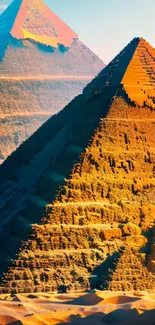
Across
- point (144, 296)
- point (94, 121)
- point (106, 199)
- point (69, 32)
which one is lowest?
point (144, 296)

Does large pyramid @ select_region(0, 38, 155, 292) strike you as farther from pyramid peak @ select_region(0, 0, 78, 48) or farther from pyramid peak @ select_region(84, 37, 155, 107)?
pyramid peak @ select_region(0, 0, 78, 48)

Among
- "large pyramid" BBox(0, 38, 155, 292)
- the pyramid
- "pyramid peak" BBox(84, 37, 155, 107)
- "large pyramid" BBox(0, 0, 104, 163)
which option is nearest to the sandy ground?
the pyramid

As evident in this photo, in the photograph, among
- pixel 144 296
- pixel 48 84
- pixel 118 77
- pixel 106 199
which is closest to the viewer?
pixel 144 296

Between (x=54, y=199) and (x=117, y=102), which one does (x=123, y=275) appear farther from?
(x=117, y=102)

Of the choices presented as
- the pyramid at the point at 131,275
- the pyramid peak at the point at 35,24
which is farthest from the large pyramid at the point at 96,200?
the pyramid peak at the point at 35,24

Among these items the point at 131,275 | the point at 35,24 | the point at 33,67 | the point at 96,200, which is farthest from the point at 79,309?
the point at 33,67

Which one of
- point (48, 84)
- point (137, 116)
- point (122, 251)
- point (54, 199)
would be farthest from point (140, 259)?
point (48, 84)

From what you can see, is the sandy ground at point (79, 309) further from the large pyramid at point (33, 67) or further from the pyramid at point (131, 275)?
the large pyramid at point (33, 67)
